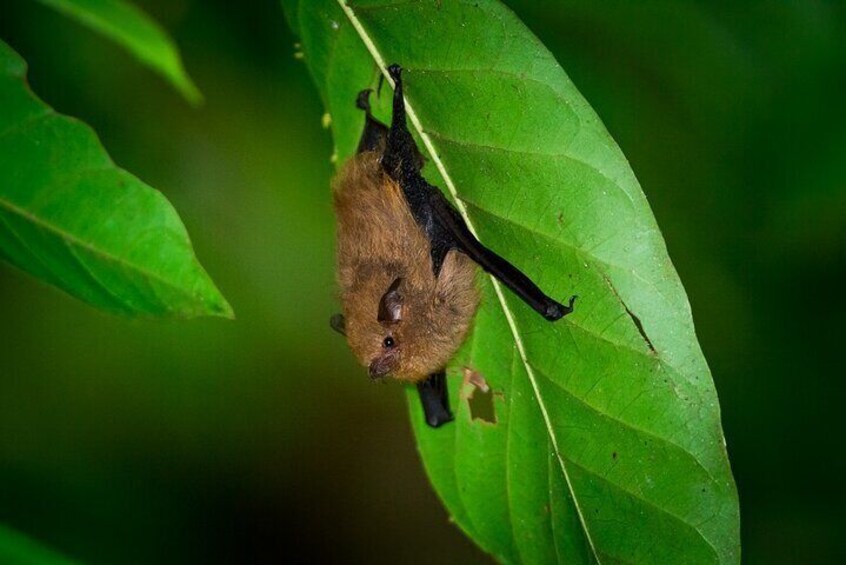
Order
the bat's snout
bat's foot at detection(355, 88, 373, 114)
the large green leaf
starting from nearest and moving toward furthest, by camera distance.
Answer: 1. the large green leaf
2. bat's foot at detection(355, 88, 373, 114)
3. the bat's snout

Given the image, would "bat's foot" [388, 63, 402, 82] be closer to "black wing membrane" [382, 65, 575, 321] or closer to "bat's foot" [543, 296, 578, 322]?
"black wing membrane" [382, 65, 575, 321]

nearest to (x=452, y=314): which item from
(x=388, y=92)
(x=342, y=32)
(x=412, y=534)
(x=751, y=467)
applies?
(x=388, y=92)

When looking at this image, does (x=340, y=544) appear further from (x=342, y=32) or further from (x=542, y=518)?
(x=342, y=32)

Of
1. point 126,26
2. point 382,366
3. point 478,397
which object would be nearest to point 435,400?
point 478,397

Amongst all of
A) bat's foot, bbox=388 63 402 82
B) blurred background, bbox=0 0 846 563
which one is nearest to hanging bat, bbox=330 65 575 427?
bat's foot, bbox=388 63 402 82

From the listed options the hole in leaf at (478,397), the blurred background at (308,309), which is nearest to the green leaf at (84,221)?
the hole in leaf at (478,397)

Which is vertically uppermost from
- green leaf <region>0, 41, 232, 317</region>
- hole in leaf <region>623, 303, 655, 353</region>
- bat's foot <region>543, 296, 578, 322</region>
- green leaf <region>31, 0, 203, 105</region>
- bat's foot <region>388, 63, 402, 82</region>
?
green leaf <region>31, 0, 203, 105</region>

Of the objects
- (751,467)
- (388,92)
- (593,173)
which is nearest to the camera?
(593,173)
